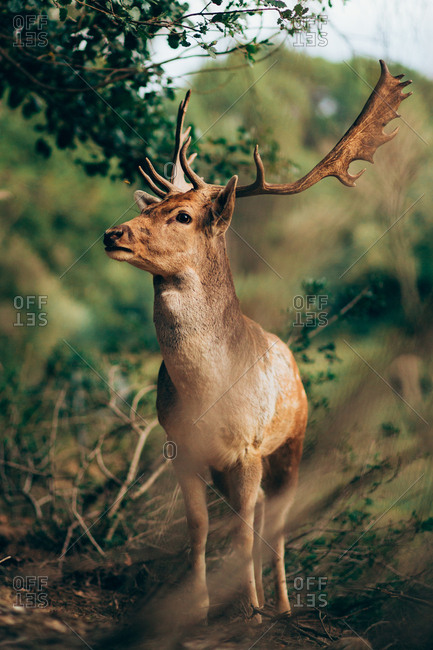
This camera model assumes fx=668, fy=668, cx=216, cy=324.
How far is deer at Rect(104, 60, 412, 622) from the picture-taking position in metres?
2.15

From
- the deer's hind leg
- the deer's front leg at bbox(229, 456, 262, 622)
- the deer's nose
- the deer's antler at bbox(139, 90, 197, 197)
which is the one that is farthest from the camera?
the deer's hind leg

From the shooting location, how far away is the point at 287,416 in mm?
2441

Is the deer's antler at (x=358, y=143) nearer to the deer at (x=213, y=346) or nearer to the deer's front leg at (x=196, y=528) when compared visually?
the deer at (x=213, y=346)

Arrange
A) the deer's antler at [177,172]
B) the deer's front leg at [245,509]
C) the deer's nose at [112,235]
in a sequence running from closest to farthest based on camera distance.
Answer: the deer's nose at [112,235] < the deer's front leg at [245,509] < the deer's antler at [177,172]

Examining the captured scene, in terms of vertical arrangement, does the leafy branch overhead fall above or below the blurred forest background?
above

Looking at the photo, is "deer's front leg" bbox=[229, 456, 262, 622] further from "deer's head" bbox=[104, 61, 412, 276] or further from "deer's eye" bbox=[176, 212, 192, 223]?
"deer's eye" bbox=[176, 212, 192, 223]

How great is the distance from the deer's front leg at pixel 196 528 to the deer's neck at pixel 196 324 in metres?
0.36

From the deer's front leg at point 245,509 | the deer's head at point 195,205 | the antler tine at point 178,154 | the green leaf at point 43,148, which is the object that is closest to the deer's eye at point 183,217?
the deer's head at point 195,205

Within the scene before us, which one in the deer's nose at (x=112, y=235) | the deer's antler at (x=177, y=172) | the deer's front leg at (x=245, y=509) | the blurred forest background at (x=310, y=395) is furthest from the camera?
the blurred forest background at (x=310, y=395)

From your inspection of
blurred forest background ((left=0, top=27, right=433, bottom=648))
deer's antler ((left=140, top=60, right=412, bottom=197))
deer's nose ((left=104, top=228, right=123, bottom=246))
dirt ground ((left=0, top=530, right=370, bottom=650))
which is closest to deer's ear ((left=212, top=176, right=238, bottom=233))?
deer's antler ((left=140, top=60, right=412, bottom=197))

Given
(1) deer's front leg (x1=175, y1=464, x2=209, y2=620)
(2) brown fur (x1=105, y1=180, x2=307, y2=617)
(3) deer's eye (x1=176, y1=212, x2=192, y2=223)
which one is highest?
(3) deer's eye (x1=176, y1=212, x2=192, y2=223)

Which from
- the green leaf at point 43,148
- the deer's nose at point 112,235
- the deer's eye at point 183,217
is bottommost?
the deer's nose at point 112,235

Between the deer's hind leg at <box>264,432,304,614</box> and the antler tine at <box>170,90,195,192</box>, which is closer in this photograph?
the antler tine at <box>170,90,195,192</box>

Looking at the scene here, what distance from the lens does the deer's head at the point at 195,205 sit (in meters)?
2.06
